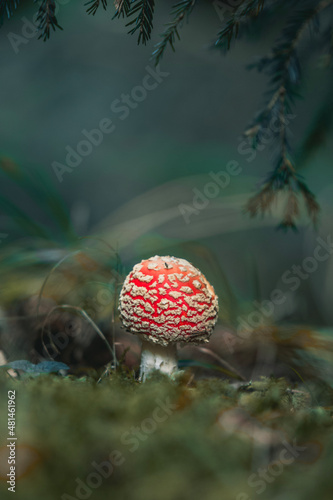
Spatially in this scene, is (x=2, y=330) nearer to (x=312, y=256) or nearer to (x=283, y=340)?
(x=283, y=340)

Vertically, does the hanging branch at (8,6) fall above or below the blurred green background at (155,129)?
above

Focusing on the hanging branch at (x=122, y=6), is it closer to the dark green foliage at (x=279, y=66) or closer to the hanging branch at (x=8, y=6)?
the dark green foliage at (x=279, y=66)

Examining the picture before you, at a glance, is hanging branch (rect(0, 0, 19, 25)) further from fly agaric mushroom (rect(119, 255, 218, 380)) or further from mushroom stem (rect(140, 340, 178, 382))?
mushroom stem (rect(140, 340, 178, 382))

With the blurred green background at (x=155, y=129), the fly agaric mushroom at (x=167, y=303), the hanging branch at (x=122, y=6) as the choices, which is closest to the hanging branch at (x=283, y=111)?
the fly agaric mushroom at (x=167, y=303)

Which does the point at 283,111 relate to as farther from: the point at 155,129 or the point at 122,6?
the point at 155,129

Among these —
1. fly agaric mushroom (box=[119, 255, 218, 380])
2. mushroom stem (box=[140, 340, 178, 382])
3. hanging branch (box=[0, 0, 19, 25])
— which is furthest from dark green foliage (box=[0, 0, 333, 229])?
mushroom stem (box=[140, 340, 178, 382])

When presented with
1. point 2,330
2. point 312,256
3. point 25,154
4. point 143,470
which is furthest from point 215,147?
point 143,470

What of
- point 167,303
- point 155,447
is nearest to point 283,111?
point 167,303
